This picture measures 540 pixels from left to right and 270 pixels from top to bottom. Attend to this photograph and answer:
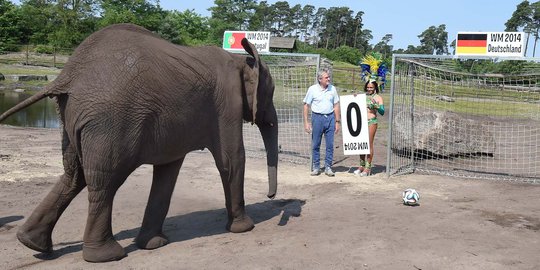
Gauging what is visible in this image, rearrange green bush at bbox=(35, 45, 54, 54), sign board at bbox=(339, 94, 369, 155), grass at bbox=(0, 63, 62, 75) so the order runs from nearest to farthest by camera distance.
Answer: sign board at bbox=(339, 94, 369, 155), grass at bbox=(0, 63, 62, 75), green bush at bbox=(35, 45, 54, 54)

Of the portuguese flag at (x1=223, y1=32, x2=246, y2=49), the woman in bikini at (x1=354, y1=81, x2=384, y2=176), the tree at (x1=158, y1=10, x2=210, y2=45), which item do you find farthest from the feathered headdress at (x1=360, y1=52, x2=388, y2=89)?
the tree at (x1=158, y1=10, x2=210, y2=45)

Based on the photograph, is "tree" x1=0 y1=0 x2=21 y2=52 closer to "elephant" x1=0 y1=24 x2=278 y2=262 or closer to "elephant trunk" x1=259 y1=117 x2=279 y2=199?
"elephant trunk" x1=259 y1=117 x2=279 y2=199

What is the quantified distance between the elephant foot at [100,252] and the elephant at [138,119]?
0.01m

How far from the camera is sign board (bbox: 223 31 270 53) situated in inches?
528

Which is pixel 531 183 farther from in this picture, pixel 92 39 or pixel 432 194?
pixel 92 39

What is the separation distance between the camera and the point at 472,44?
35.3 ft

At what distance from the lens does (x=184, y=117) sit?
640 centimetres

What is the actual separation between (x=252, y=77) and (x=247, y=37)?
6505 millimetres

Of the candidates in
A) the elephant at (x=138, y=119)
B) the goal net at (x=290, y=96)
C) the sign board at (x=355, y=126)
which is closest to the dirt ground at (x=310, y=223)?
the elephant at (x=138, y=119)

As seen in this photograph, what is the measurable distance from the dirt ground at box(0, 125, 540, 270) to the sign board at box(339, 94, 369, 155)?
0.62 metres

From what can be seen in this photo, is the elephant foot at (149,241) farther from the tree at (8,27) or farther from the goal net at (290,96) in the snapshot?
the tree at (8,27)

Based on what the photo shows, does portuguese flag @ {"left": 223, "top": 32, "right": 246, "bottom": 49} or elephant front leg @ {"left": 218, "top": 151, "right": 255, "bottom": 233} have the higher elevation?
portuguese flag @ {"left": 223, "top": 32, "right": 246, "bottom": 49}

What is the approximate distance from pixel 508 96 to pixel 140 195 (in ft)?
36.2

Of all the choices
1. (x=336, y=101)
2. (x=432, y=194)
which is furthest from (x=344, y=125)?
(x=432, y=194)
